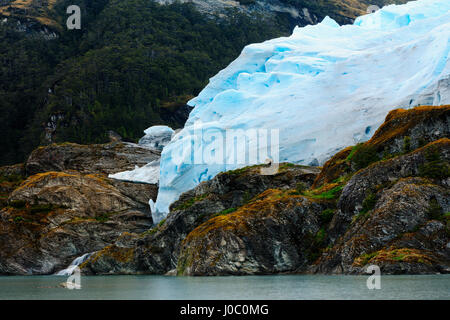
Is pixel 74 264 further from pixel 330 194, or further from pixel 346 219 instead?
pixel 346 219

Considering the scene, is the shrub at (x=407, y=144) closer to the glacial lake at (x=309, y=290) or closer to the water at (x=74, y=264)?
the glacial lake at (x=309, y=290)

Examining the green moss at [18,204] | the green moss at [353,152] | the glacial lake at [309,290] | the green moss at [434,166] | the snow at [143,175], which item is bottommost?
the glacial lake at [309,290]

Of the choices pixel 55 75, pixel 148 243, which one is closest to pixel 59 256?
pixel 148 243

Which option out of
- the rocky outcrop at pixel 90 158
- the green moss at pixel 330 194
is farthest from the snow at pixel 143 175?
the green moss at pixel 330 194

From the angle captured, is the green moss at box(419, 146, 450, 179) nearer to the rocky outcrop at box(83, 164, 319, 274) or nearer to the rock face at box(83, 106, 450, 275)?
the rock face at box(83, 106, 450, 275)

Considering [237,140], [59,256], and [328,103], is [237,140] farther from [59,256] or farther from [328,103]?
[59,256]

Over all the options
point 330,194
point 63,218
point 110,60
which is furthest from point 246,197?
point 110,60
